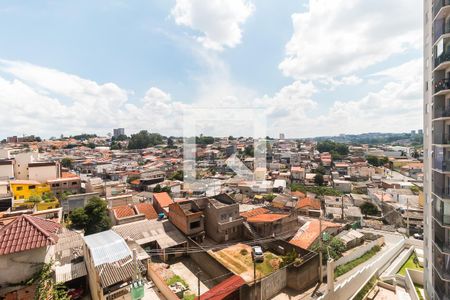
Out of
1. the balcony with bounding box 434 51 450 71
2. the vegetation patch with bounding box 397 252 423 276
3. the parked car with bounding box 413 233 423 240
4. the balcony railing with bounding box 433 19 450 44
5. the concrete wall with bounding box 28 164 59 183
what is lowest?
the parked car with bounding box 413 233 423 240

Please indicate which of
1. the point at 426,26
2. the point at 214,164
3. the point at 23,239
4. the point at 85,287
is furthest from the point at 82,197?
the point at 214,164

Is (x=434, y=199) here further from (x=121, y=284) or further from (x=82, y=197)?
(x=82, y=197)

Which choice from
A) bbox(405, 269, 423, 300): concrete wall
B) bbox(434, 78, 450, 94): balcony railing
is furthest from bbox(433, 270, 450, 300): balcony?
bbox(434, 78, 450, 94): balcony railing

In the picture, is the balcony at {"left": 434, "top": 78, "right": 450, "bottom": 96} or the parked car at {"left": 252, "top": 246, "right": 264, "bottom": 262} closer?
the balcony at {"left": 434, "top": 78, "right": 450, "bottom": 96}

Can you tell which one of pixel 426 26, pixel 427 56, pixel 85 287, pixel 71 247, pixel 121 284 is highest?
pixel 426 26

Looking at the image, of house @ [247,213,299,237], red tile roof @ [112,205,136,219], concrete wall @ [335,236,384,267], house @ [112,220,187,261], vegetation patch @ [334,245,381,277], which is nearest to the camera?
vegetation patch @ [334,245,381,277]

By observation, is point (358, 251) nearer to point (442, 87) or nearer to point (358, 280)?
point (358, 280)

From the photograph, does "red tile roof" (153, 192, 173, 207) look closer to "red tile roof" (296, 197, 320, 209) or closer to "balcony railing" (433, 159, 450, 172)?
"red tile roof" (296, 197, 320, 209)
